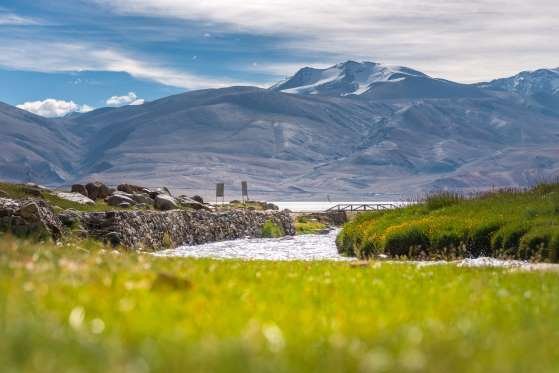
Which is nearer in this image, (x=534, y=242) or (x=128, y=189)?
(x=534, y=242)

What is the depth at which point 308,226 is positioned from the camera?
79375 millimetres

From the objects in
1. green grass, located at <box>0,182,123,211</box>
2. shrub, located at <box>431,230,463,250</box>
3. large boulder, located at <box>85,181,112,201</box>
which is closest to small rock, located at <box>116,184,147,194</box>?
large boulder, located at <box>85,181,112,201</box>

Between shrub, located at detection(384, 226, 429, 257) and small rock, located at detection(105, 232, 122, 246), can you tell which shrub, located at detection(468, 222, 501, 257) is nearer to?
shrub, located at detection(384, 226, 429, 257)

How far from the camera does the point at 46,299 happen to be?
876 centimetres

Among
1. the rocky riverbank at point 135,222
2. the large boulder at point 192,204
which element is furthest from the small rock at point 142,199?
the large boulder at point 192,204

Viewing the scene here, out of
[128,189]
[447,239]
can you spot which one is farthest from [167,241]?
[447,239]

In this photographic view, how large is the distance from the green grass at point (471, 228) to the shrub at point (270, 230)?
78.4ft

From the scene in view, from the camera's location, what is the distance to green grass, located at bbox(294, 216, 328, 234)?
7544 cm

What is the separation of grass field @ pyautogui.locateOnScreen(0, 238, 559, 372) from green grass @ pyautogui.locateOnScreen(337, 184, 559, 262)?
39.7 feet

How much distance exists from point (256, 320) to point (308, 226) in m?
71.3

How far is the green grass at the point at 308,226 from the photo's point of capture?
247 feet

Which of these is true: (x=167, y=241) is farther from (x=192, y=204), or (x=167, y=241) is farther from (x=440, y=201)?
(x=440, y=201)

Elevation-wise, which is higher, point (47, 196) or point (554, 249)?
point (47, 196)

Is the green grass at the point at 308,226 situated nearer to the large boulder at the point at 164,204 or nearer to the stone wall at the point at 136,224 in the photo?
the stone wall at the point at 136,224
